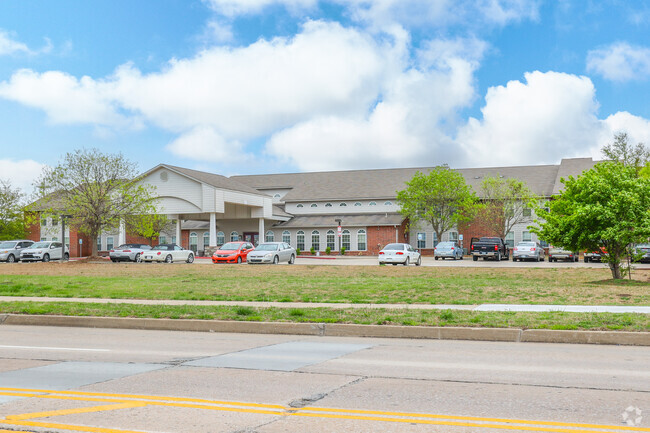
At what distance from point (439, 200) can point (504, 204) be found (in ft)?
20.3

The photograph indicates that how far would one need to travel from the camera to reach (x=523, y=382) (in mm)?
7480

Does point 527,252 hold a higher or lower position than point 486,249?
lower

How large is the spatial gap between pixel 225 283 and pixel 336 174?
176 ft

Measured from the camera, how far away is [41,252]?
47.5 metres

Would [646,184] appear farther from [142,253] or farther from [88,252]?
[88,252]

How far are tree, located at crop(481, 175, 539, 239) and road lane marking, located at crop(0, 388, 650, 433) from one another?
57.3 m

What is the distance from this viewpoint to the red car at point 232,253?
41.1m

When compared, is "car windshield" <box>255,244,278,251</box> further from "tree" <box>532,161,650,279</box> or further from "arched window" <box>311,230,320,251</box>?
"arched window" <box>311,230,320,251</box>

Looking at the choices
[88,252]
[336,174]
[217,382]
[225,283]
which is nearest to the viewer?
[217,382]

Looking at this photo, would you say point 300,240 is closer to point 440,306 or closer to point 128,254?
point 128,254

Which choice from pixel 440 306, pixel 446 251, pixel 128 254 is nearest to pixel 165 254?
pixel 128 254

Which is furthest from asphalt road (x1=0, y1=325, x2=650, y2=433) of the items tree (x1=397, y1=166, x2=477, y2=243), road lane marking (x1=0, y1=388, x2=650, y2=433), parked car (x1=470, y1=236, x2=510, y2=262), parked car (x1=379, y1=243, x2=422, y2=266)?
tree (x1=397, y1=166, x2=477, y2=243)

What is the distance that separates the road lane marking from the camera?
17.9 feet

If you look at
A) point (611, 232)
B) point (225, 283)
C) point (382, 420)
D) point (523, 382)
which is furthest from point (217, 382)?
point (611, 232)
